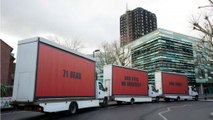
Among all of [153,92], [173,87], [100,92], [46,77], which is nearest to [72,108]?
[46,77]

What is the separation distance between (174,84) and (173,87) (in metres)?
0.64

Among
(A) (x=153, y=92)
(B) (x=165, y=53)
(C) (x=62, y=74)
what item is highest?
(B) (x=165, y=53)

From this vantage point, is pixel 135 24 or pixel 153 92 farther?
pixel 135 24

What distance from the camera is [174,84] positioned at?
29328 millimetres

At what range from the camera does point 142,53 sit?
9262 centimetres

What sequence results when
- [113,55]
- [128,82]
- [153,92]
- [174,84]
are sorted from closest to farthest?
[128,82] → [153,92] → [174,84] → [113,55]

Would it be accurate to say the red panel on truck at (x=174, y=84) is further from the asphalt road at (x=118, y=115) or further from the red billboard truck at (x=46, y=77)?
the red billboard truck at (x=46, y=77)

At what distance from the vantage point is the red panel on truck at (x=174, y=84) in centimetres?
2767

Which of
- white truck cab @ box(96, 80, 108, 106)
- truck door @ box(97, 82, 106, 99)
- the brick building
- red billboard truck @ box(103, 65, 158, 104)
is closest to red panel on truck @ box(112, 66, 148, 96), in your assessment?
red billboard truck @ box(103, 65, 158, 104)

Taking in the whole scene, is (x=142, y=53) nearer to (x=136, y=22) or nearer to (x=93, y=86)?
(x=136, y=22)

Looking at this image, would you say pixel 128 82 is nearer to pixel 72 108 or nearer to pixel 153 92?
pixel 153 92

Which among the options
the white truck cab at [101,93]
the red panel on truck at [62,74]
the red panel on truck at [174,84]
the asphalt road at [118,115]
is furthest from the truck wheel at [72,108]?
the red panel on truck at [174,84]

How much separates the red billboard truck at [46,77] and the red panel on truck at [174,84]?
17.3m

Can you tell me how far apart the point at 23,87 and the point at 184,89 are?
27.1 metres
